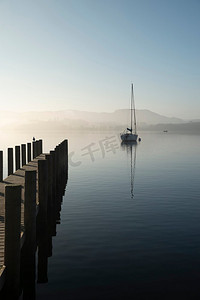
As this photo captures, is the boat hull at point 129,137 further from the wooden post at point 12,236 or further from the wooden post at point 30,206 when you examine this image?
the wooden post at point 12,236

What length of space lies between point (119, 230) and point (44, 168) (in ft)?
13.3

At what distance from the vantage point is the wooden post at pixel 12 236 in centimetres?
664

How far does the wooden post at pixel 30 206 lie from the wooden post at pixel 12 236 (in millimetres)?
1724

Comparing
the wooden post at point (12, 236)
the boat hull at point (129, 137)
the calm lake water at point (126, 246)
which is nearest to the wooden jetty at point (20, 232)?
the wooden post at point (12, 236)

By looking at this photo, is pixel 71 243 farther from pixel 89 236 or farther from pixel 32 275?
pixel 32 275

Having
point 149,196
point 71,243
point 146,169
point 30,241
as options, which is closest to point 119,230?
point 71,243

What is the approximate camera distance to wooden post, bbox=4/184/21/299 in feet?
21.8

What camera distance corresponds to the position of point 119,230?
13.2 m

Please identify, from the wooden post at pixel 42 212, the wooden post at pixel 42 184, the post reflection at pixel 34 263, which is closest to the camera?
the post reflection at pixel 34 263

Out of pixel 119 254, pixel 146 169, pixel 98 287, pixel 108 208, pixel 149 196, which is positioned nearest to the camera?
pixel 98 287

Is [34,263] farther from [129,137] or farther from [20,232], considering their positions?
[129,137]

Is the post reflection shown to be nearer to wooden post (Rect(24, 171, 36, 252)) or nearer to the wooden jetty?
the wooden jetty

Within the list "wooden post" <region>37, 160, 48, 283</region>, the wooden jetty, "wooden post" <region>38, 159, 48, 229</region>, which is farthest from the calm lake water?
"wooden post" <region>38, 159, 48, 229</region>

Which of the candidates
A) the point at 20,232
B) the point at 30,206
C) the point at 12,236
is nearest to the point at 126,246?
the point at 30,206
